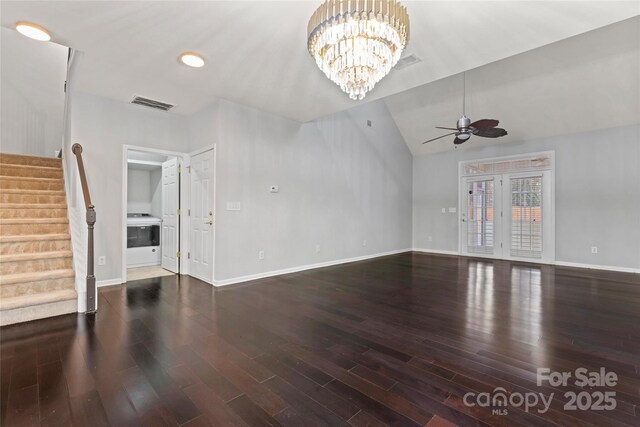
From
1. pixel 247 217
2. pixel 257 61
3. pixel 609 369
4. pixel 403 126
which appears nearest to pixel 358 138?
pixel 403 126

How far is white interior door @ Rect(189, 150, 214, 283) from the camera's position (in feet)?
14.9

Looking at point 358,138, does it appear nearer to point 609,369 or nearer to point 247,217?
point 247,217

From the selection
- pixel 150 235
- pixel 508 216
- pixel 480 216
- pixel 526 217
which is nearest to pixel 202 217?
pixel 150 235

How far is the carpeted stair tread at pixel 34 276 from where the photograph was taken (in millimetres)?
2887

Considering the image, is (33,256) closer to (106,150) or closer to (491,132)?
(106,150)

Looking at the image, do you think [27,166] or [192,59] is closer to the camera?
[192,59]

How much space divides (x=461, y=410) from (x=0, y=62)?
8.35m

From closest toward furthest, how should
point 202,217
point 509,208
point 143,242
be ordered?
point 202,217, point 143,242, point 509,208

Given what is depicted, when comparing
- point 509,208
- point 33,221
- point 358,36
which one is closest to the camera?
point 358,36

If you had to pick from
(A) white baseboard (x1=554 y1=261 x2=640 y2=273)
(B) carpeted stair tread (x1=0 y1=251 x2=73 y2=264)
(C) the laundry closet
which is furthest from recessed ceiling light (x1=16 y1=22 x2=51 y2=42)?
(A) white baseboard (x1=554 y1=261 x2=640 y2=273)

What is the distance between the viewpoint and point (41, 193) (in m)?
4.14

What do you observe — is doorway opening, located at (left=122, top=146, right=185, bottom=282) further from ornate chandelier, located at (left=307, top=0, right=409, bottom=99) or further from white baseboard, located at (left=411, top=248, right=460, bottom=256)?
white baseboard, located at (left=411, top=248, right=460, bottom=256)

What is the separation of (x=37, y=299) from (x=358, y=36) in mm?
3827

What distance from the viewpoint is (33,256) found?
3166mm
